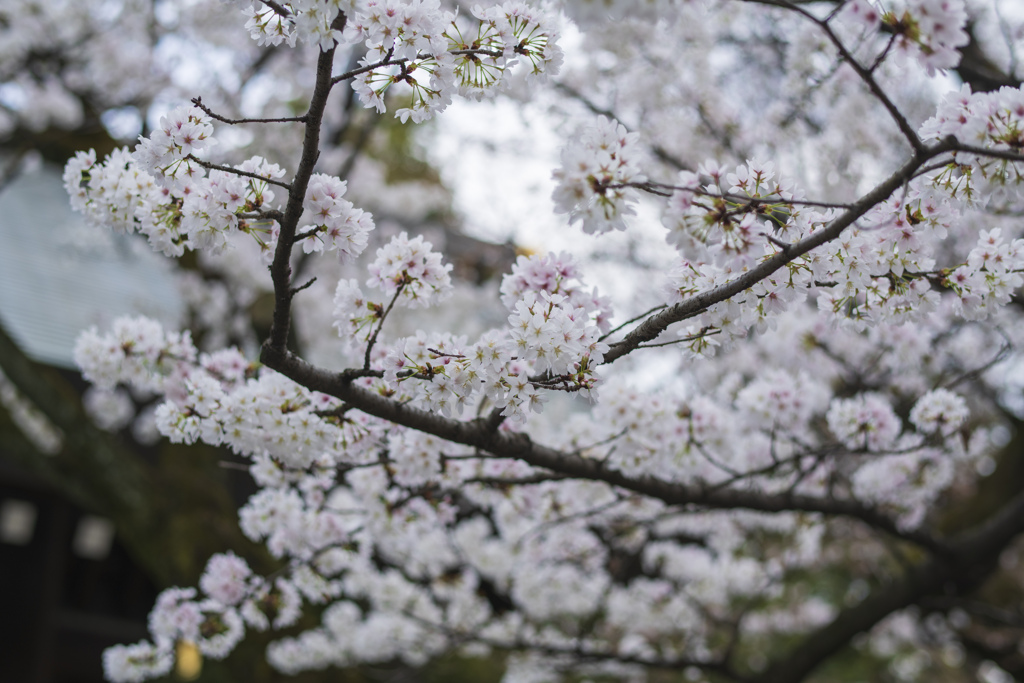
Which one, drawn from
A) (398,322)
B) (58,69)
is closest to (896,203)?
(398,322)

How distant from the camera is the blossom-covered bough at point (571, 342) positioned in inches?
61.2

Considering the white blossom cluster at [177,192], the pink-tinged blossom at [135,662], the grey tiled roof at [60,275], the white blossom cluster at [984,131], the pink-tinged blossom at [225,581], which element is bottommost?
the pink-tinged blossom at [135,662]

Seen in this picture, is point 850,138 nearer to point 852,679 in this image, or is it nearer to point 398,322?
point 398,322

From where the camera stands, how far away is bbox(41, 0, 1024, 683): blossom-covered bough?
5.10ft

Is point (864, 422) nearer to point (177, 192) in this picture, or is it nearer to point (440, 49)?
point (440, 49)

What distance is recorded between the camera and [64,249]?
1009 centimetres

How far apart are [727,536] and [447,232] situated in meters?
10.0

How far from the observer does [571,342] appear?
165cm

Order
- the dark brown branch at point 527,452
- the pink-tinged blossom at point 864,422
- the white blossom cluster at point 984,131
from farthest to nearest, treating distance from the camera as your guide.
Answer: the pink-tinged blossom at point 864,422
the dark brown branch at point 527,452
the white blossom cluster at point 984,131

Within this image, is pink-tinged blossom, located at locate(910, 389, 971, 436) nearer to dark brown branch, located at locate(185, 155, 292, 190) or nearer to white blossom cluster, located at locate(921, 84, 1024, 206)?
white blossom cluster, located at locate(921, 84, 1024, 206)

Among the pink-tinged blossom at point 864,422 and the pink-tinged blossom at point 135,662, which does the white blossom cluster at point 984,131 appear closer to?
the pink-tinged blossom at point 864,422

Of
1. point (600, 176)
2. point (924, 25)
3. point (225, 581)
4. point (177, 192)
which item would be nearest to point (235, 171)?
point (177, 192)

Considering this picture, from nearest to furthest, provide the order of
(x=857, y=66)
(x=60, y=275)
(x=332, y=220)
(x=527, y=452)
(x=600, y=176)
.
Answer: (x=857, y=66) → (x=600, y=176) → (x=332, y=220) → (x=527, y=452) → (x=60, y=275)

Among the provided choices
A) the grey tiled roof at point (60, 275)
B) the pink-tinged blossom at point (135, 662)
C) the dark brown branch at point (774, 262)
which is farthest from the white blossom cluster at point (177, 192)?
the grey tiled roof at point (60, 275)
